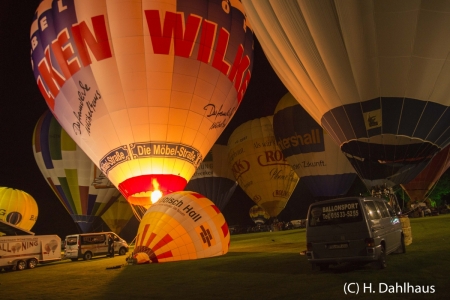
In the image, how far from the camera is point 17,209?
29.7m

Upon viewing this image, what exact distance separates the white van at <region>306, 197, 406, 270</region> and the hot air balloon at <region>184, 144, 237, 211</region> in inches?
936

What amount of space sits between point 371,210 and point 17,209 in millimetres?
28851

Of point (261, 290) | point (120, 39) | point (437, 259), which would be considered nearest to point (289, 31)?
point (120, 39)

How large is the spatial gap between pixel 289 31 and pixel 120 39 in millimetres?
5558

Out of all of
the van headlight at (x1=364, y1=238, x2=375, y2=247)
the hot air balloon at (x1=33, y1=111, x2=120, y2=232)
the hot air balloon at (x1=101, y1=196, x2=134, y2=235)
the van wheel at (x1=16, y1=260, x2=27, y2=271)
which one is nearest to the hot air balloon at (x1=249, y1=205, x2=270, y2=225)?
the hot air balloon at (x1=101, y1=196, x2=134, y2=235)

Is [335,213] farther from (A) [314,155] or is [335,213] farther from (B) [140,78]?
(A) [314,155]

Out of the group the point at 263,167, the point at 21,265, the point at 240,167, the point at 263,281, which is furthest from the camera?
the point at 240,167

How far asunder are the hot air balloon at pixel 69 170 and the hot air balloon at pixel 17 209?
257 inches

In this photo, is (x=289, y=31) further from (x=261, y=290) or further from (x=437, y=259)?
(x=261, y=290)

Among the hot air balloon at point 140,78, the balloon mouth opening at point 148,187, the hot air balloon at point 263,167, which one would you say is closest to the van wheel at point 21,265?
the hot air balloon at point 140,78

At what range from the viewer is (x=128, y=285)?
24.2ft

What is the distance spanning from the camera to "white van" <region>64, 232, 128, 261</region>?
59.7 feet

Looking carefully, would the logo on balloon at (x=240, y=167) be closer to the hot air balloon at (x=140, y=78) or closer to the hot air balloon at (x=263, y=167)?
the hot air balloon at (x=263, y=167)

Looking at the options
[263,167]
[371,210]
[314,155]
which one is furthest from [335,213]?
[263,167]
